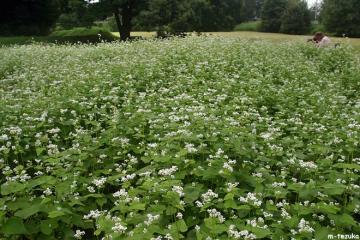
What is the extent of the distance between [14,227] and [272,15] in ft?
255

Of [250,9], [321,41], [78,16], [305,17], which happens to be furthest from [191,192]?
[250,9]

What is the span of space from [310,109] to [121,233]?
19.3ft

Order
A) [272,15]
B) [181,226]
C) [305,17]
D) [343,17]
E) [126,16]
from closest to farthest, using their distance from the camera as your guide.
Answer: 1. [181,226]
2. [126,16]
3. [343,17]
4. [305,17]
5. [272,15]

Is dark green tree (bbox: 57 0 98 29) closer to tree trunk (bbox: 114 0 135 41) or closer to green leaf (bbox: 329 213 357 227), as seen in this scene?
tree trunk (bbox: 114 0 135 41)

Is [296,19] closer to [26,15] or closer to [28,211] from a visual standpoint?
[26,15]

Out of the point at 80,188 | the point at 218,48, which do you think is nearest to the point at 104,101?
the point at 80,188

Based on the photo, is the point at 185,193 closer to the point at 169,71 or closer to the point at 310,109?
the point at 310,109

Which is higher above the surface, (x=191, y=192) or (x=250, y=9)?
(x=250, y=9)

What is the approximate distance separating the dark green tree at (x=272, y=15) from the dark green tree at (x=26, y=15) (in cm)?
4818

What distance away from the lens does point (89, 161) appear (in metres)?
5.60

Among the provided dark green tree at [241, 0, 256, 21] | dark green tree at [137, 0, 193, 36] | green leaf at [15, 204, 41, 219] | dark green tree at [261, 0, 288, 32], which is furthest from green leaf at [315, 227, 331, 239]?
dark green tree at [241, 0, 256, 21]

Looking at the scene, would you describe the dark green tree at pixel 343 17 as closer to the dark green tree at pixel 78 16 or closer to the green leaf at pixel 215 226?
the dark green tree at pixel 78 16

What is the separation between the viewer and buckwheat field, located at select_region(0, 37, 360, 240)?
13.1 feet

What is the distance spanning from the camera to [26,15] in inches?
1436
